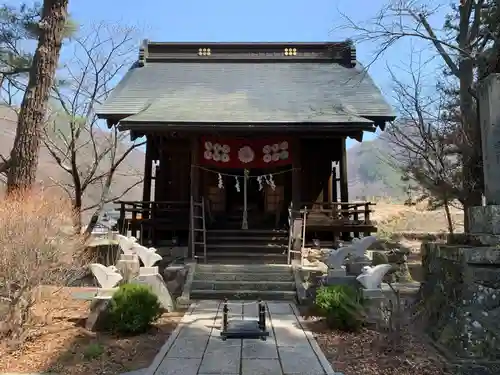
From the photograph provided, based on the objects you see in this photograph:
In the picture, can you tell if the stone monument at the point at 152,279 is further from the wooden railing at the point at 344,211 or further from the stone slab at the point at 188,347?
the wooden railing at the point at 344,211

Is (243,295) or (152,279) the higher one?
(152,279)

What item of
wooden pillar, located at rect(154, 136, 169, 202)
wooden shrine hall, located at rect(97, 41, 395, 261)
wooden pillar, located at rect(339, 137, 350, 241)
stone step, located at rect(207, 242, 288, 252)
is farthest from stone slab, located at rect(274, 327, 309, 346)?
wooden pillar, located at rect(154, 136, 169, 202)

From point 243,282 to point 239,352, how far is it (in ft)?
14.5

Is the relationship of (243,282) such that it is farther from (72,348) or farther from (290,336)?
(72,348)

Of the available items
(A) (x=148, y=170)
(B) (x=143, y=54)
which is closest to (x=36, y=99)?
(A) (x=148, y=170)

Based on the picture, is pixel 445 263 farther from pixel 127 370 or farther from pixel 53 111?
pixel 53 111

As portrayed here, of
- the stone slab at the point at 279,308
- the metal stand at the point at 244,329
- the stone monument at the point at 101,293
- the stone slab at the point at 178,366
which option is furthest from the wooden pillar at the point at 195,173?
the stone slab at the point at 178,366

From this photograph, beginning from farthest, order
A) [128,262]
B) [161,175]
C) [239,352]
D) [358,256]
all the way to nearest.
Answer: [161,175] → [358,256] → [128,262] → [239,352]

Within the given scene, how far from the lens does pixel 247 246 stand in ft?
41.9

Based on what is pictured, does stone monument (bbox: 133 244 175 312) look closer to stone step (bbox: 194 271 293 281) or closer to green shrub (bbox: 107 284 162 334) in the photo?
green shrub (bbox: 107 284 162 334)

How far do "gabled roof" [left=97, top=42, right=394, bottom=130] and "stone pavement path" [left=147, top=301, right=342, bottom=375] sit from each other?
620cm

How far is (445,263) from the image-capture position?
5812 millimetres

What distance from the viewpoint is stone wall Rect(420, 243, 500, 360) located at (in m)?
5.05

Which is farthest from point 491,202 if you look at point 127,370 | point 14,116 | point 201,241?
point 14,116
